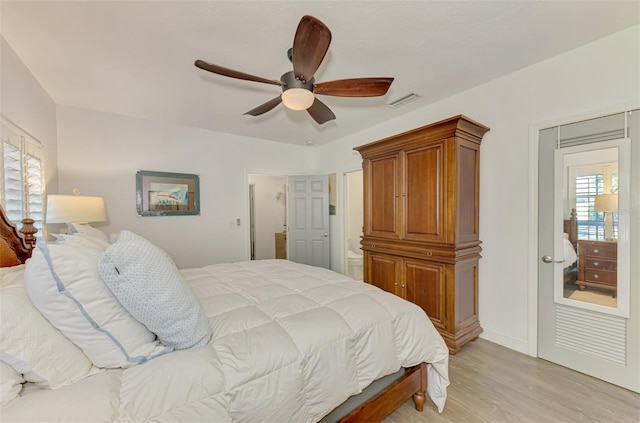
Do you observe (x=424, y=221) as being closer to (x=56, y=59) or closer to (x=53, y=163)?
(x=56, y=59)

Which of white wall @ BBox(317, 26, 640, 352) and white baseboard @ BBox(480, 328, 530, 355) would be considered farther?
white baseboard @ BBox(480, 328, 530, 355)

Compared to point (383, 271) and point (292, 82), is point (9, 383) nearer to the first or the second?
point (292, 82)

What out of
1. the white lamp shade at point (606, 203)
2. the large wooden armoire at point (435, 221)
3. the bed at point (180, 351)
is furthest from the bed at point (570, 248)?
the bed at point (180, 351)

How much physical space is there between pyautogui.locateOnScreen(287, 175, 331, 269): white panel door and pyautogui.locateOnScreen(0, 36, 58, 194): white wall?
9.59 ft

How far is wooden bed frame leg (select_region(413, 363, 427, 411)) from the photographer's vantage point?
165 cm

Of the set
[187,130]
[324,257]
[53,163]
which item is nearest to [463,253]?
[324,257]

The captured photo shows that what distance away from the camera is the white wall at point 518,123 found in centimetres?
192

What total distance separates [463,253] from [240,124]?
3.13m

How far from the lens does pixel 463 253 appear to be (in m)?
2.41

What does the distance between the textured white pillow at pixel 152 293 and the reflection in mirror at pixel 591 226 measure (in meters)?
2.72

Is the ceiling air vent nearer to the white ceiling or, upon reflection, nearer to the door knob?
the white ceiling

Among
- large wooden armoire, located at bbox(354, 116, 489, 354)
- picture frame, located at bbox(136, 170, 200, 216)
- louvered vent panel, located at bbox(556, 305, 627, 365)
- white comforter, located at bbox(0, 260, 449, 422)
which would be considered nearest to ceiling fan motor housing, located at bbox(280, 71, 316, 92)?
large wooden armoire, located at bbox(354, 116, 489, 354)

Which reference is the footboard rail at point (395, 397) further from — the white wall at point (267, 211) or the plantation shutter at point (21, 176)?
the white wall at point (267, 211)

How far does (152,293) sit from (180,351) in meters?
0.26
